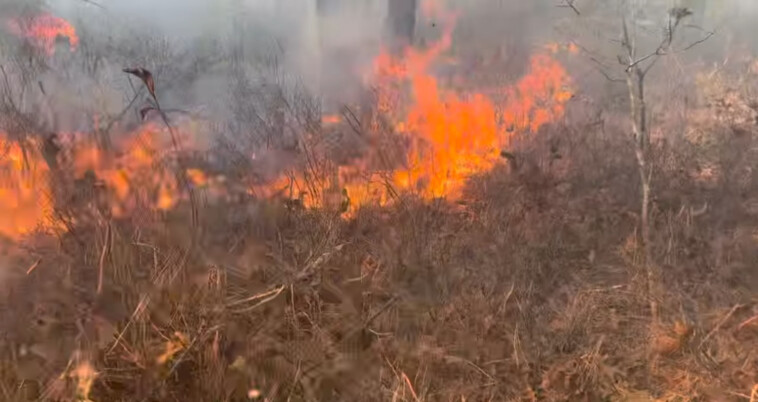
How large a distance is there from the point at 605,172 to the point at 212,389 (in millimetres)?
4158

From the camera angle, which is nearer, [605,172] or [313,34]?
[605,172]

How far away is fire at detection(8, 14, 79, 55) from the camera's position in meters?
6.16

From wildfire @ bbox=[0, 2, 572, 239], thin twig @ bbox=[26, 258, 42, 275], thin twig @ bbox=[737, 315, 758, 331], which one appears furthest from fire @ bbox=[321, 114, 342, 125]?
thin twig @ bbox=[737, 315, 758, 331]

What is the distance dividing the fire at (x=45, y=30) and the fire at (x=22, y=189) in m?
2.07

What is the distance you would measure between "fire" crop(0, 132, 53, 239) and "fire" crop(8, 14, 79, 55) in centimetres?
207

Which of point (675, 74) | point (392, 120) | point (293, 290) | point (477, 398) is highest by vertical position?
point (675, 74)

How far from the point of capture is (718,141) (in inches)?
251

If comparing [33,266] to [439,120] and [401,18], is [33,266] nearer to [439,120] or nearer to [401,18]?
[439,120]

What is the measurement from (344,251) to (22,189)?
81.7 inches

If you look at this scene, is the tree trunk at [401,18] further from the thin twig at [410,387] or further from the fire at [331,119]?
the thin twig at [410,387]

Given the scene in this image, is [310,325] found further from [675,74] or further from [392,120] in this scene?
[675,74]

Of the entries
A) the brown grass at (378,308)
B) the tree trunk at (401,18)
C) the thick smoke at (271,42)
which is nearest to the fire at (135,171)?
the brown grass at (378,308)

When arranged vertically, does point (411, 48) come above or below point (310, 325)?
above

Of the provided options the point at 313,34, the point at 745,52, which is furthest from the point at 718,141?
the point at 313,34
